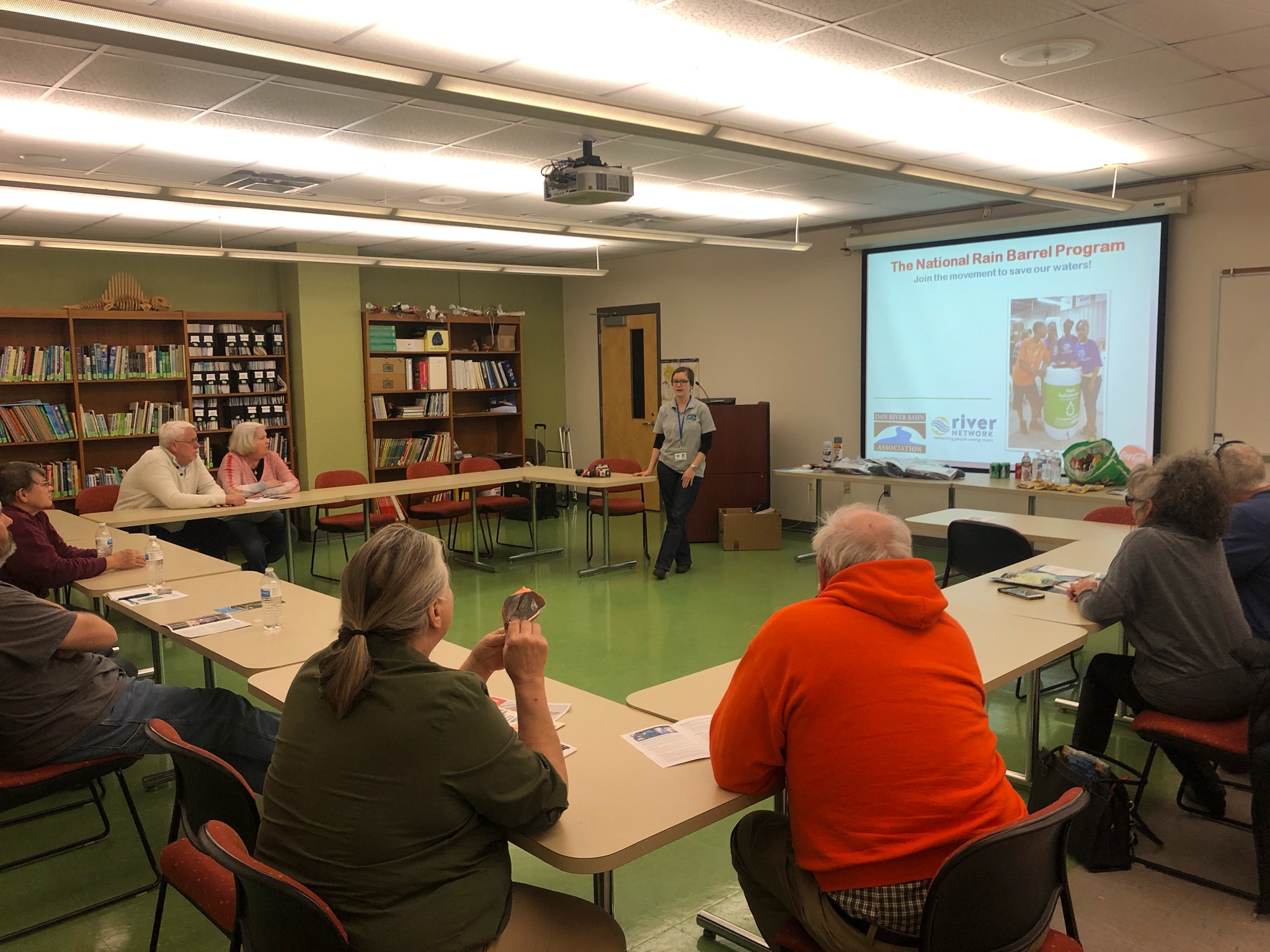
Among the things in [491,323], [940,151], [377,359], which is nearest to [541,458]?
[491,323]

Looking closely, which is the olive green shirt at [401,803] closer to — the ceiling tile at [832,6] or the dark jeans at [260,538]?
the ceiling tile at [832,6]

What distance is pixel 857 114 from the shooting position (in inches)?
181

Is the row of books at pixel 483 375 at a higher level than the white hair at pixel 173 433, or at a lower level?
higher

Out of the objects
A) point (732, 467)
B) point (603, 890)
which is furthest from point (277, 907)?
point (732, 467)

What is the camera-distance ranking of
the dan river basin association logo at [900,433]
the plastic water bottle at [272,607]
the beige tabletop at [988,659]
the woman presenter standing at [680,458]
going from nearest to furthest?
1. the beige tabletop at [988,659]
2. the plastic water bottle at [272,607]
3. the woman presenter standing at [680,458]
4. the dan river basin association logo at [900,433]

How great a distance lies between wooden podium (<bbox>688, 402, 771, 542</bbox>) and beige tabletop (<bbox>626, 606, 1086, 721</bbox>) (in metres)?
5.26

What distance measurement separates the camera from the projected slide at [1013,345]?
22.2 ft

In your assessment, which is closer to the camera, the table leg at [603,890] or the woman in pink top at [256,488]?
the table leg at [603,890]

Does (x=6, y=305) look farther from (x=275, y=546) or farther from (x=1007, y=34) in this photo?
(x=1007, y=34)

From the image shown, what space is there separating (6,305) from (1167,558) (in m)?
8.71

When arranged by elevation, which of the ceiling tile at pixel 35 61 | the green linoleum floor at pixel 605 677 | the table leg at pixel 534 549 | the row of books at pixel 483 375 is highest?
the ceiling tile at pixel 35 61

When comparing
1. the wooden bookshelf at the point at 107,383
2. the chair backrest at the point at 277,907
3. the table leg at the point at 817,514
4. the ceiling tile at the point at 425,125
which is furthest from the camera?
the wooden bookshelf at the point at 107,383

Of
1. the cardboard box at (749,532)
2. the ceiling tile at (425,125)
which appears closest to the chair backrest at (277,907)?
the ceiling tile at (425,125)

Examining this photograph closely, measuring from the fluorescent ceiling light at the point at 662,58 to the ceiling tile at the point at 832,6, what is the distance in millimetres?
328
